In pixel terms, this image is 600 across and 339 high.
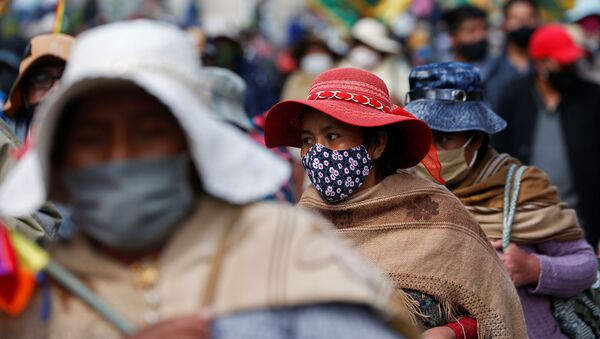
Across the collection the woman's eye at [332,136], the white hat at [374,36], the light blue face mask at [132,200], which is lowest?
the white hat at [374,36]

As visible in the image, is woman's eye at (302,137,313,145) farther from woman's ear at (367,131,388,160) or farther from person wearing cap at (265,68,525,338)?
woman's ear at (367,131,388,160)

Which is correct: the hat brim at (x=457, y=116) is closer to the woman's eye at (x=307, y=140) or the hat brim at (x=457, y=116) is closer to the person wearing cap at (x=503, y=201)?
the person wearing cap at (x=503, y=201)

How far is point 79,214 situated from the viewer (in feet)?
8.57

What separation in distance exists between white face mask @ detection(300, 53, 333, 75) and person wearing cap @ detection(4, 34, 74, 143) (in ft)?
20.9

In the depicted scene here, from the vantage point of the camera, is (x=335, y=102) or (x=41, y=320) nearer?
→ (x=41, y=320)

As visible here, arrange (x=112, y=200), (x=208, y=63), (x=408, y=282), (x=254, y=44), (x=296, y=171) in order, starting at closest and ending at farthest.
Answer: (x=112, y=200), (x=408, y=282), (x=296, y=171), (x=208, y=63), (x=254, y=44)

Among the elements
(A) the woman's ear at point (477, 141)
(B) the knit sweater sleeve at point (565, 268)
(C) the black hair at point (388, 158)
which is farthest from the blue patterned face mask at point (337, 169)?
(B) the knit sweater sleeve at point (565, 268)

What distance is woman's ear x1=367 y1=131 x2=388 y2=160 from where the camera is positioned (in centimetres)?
449

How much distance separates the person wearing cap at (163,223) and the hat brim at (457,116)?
2521 millimetres

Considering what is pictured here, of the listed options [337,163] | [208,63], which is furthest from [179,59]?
[208,63]

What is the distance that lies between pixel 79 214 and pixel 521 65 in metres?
7.73

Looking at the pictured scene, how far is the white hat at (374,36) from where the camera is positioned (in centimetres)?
Result: 1113

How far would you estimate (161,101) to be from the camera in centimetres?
257

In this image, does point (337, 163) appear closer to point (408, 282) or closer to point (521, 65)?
point (408, 282)
